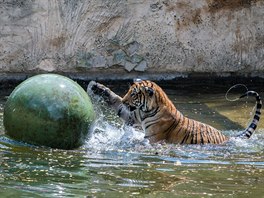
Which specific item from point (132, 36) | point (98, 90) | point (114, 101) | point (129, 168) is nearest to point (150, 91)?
point (114, 101)

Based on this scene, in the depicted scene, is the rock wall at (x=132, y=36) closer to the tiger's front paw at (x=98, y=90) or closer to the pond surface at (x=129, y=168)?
the pond surface at (x=129, y=168)

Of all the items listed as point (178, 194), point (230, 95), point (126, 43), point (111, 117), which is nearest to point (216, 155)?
point (178, 194)

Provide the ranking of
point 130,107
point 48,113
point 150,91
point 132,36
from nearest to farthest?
point 48,113, point 150,91, point 130,107, point 132,36

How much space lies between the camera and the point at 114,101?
7.03 meters

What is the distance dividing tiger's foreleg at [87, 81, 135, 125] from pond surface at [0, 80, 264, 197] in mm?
111

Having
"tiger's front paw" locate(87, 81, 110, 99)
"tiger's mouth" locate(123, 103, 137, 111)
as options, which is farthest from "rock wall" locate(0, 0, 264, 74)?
"tiger's mouth" locate(123, 103, 137, 111)

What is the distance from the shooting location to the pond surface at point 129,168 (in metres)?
4.86

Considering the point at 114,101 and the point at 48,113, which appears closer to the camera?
the point at 48,113

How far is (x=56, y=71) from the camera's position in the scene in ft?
36.1

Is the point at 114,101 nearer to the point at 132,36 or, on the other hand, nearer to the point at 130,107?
the point at 130,107

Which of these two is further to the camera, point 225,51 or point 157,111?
point 225,51

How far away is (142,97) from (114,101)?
344mm

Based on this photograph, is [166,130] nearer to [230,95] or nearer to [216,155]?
[216,155]

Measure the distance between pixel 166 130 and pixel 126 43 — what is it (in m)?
4.56
